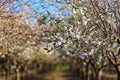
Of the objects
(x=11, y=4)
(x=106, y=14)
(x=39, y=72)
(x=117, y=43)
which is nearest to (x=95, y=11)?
(x=106, y=14)

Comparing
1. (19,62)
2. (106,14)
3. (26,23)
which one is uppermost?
(106,14)

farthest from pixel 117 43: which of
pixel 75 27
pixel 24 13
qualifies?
pixel 24 13

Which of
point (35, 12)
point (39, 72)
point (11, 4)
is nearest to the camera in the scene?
point (11, 4)

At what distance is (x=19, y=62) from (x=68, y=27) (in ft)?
75.8

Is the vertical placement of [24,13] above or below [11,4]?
below

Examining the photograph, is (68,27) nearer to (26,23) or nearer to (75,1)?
(75,1)

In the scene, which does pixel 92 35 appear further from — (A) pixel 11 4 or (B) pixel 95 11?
(A) pixel 11 4

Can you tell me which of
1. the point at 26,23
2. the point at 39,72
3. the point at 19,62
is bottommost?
the point at 39,72

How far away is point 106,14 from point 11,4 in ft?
14.5

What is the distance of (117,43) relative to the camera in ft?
40.1

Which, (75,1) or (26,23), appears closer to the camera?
(75,1)

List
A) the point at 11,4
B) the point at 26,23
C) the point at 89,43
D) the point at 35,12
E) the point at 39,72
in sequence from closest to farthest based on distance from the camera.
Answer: the point at 89,43 < the point at 11,4 < the point at 35,12 < the point at 26,23 < the point at 39,72

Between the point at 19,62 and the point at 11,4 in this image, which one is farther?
the point at 19,62

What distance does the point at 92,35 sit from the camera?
12242mm
